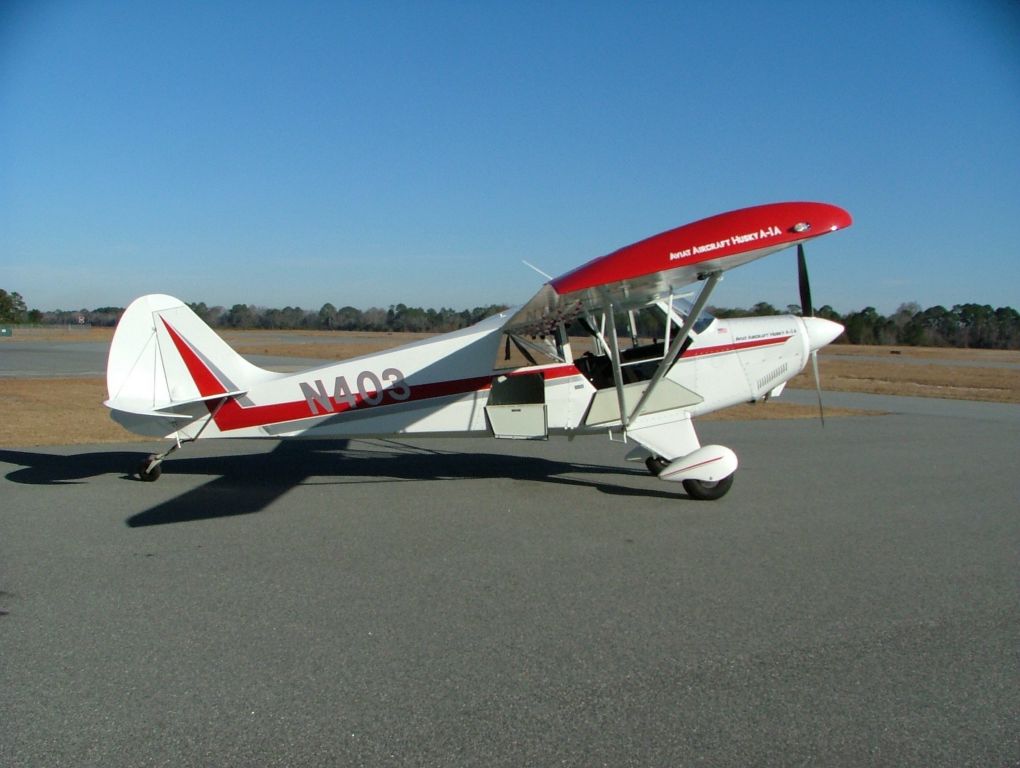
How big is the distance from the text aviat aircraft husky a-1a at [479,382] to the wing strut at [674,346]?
30 millimetres

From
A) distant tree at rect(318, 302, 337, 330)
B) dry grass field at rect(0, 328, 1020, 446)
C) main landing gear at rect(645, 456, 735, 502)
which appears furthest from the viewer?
distant tree at rect(318, 302, 337, 330)

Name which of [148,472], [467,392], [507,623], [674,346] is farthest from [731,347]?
[148,472]

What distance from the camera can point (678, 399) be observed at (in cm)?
859

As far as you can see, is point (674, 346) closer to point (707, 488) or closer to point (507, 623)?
point (707, 488)

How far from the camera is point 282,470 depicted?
33.2ft

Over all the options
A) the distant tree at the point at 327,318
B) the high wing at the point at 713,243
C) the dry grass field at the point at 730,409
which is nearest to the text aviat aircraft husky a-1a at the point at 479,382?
the high wing at the point at 713,243

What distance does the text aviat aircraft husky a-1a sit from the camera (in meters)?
8.62

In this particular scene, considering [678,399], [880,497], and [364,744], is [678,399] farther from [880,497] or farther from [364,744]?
[364,744]

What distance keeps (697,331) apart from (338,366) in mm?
4080

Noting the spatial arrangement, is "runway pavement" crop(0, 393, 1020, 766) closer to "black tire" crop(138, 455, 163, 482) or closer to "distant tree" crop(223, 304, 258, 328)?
"black tire" crop(138, 455, 163, 482)

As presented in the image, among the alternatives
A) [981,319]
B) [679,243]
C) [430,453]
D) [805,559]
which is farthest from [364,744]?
[981,319]

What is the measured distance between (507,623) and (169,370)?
5978 mm

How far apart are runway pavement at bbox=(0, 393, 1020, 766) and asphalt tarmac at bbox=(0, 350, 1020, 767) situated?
0.06ft

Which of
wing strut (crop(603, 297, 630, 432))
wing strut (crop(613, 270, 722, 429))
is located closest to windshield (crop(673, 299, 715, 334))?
wing strut (crop(613, 270, 722, 429))
